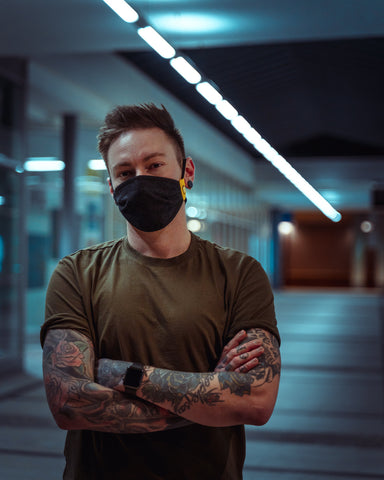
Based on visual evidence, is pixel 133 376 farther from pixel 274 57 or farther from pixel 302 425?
pixel 274 57

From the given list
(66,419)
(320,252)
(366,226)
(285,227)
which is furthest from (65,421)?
(320,252)

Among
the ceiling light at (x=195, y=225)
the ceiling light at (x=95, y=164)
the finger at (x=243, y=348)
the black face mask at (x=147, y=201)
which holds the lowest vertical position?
the finger at (x=243, y=348)

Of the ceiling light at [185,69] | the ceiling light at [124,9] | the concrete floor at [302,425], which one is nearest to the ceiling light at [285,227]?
the concrete floor at [302,425]

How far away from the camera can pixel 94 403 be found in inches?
63.2

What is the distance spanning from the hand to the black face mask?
38 centimetres

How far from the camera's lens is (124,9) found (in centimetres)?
329

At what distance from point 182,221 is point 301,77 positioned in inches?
349

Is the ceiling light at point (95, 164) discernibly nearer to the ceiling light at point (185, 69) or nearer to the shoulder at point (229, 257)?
the ceiling light at point (185, 69)

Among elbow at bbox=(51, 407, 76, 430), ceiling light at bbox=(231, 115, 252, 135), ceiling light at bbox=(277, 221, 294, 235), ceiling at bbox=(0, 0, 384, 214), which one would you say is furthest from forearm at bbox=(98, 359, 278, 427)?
ceiling light at bbox=(277, 221, 294, 235)

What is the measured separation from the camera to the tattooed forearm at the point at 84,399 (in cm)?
158

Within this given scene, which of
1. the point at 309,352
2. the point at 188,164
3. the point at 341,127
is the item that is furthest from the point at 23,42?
the point at 341,127

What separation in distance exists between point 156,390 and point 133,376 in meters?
0.07

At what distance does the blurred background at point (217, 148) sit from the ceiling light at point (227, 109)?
9 cm

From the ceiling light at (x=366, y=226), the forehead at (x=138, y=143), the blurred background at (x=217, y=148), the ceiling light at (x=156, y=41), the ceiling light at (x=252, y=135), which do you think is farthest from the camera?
the ceiling light at (x=366, y=226)
